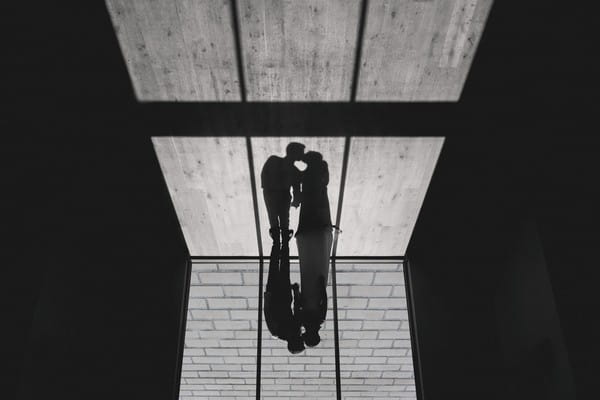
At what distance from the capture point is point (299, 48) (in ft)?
10.1

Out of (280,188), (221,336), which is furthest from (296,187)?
(221,336)

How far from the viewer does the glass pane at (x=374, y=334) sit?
14.6ft

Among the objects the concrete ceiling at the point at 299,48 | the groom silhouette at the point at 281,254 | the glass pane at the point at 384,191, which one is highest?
the concrete ceiling at the point at 299,48

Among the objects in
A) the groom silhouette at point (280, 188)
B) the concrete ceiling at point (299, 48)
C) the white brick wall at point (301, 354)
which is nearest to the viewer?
the groom silhouette at point (280, 188)

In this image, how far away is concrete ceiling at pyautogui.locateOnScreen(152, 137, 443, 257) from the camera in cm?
381

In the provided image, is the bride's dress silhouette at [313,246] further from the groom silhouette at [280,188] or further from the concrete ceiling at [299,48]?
the concrete ceiling at [299,48]

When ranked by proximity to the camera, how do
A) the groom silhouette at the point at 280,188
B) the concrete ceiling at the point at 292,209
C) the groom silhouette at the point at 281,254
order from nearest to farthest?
the groom silhouette at the point at 281,254
the groom silhouette at the point at 280,188
the concrete ceiling at the point at 292,209

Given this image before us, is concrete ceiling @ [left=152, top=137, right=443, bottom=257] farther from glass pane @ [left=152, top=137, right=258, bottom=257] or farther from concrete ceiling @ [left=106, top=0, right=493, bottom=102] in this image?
concrete ceiling @ [left=106, top=0, right=493, bottom=102]

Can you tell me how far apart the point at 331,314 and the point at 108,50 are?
3012 millimetres

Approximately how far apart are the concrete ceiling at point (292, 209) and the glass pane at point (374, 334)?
312 mm

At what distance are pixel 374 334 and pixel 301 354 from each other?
0.76m

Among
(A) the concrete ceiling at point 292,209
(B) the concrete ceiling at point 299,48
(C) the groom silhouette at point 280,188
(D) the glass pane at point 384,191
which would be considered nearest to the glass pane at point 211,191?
(A) the concrete ceiling at point 292,209

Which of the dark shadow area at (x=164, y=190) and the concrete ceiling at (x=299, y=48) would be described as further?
the concrete ceiling at (x=299, y=48)

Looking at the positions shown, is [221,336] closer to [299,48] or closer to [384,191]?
[384,191]
